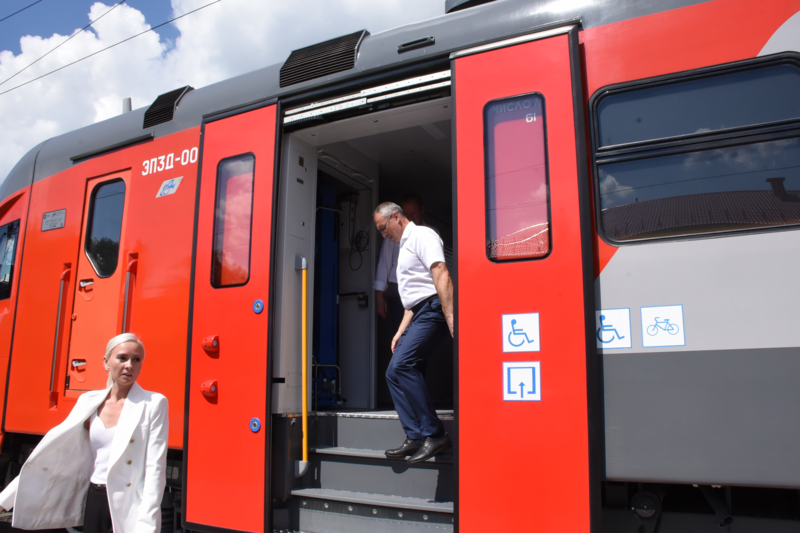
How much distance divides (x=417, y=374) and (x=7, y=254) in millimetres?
4359

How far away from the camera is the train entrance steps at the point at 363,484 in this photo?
10.6ft

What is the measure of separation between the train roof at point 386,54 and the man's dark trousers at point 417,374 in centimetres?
148

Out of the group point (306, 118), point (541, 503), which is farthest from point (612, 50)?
point (541, 503)

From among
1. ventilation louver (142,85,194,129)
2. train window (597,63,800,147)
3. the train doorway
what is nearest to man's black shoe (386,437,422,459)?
the train doorway

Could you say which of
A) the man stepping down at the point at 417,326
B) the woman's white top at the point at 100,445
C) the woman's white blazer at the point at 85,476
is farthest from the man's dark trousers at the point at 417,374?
the woman's white top at the point at 100,445

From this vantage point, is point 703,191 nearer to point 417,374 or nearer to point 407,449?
point 417,374

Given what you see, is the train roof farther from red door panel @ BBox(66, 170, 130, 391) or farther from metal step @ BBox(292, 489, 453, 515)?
metal step @ BBox(292, 489, 453, 515)

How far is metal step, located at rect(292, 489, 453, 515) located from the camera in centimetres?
314

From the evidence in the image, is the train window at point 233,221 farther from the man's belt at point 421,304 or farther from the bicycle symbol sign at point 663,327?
the bicycle symbol sign at point 663,327

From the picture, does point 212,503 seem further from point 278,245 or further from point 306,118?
point 306,118

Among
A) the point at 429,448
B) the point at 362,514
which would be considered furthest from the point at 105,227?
the point at 429,448

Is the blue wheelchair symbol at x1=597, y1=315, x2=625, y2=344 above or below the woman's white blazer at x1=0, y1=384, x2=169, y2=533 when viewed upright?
above

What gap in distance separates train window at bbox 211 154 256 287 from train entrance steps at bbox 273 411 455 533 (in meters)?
1.03

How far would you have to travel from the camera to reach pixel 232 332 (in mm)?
3662
